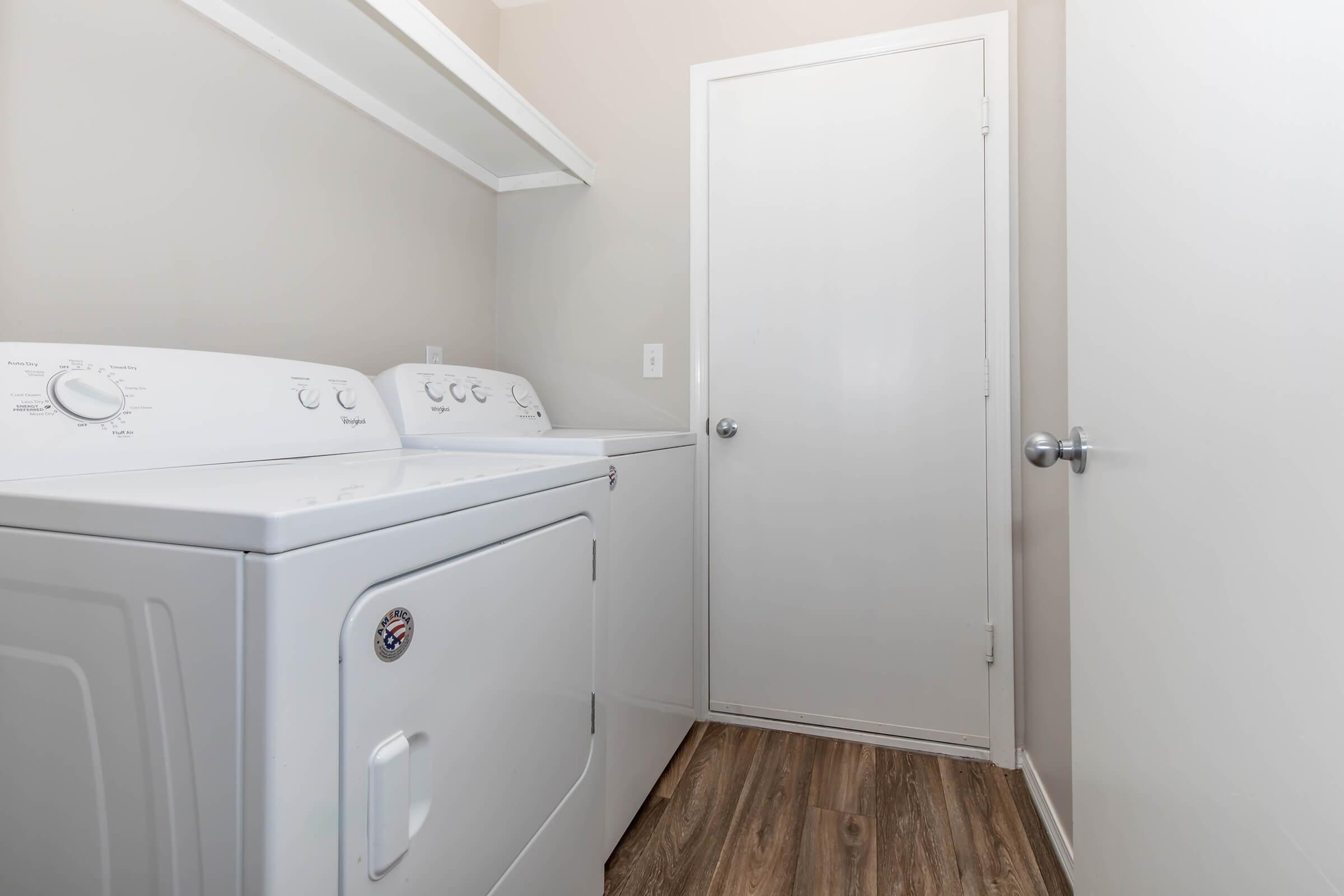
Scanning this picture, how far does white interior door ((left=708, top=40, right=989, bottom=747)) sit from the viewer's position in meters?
1.70

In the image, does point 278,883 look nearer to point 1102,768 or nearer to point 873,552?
point 1102,768

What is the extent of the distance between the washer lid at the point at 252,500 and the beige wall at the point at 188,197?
470 millimetres

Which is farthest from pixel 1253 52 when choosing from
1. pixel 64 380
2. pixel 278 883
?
pixel 64 380

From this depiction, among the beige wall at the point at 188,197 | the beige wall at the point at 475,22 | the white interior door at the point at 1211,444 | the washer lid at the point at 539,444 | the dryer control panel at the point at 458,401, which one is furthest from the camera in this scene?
the beige wall at the point at 475,22

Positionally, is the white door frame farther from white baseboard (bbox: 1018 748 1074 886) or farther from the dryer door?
the dryer door

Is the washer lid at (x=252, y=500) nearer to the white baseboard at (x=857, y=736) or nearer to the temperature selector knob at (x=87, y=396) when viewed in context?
the temperature selector knob at (x=87, y=396)

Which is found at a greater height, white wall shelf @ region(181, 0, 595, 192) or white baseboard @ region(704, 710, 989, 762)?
white wall shelf @ region(181, 0, 595, 192)

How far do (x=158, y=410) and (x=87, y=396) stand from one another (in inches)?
3.3

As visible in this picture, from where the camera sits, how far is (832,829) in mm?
1380

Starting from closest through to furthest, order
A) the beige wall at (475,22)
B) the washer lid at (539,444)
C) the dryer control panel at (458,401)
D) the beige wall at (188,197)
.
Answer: the beige wall at (188,197), the washer lid at (539,444), the dryer control panel at (458,401), the beige wall at (475,22)

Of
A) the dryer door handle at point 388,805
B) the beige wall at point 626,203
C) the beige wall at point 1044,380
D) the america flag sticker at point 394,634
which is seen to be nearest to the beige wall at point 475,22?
the beige wall at point 626,203

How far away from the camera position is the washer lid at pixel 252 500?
1.63 ft

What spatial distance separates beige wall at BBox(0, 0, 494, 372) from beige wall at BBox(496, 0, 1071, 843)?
18.3 inches

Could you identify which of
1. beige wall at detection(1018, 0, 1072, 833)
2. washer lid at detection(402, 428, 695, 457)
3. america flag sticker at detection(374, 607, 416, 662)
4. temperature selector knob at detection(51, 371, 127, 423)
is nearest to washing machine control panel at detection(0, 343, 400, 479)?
temperature selector knob at detection(51, 371, 127, 423)
